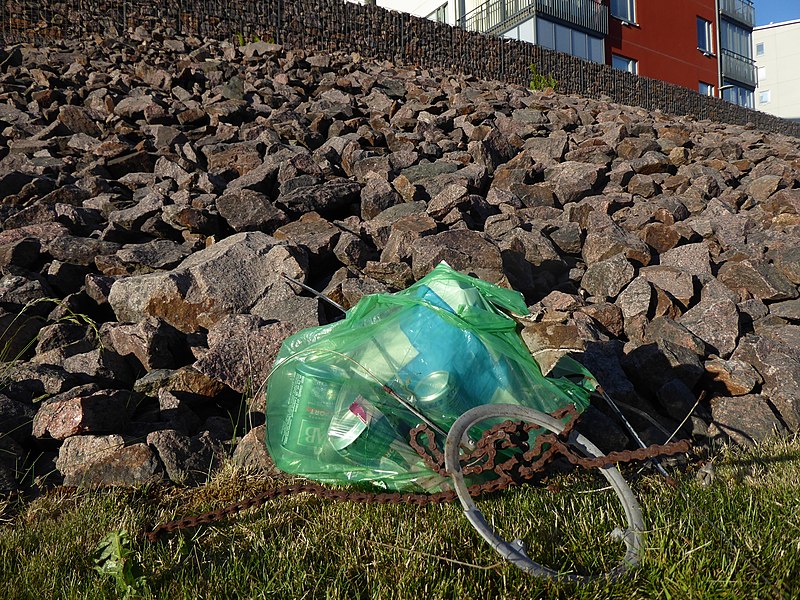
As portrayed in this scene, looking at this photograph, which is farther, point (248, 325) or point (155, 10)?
point (155, 10)

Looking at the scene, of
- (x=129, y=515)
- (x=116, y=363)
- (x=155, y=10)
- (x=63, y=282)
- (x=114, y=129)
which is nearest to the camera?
(x=129, y=515)

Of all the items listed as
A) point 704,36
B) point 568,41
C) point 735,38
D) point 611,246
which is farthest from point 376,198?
point 735,38

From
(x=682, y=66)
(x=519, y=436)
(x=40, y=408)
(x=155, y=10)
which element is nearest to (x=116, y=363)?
(x=40, y=408)

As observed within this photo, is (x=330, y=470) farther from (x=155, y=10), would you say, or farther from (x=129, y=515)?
(x=155, y=10)

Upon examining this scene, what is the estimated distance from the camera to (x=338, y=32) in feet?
45.3

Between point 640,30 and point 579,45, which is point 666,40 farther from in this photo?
point 579,45

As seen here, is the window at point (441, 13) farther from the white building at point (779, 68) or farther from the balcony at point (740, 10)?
the white building at point (779, 68)

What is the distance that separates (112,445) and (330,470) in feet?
3.29

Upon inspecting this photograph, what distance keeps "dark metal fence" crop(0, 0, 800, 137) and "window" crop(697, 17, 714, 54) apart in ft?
→ 39.2

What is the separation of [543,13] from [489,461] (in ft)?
77.0

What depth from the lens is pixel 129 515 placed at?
2479mm

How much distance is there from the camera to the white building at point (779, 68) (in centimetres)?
4531

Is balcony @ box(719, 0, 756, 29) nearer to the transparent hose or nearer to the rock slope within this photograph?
the rock slope

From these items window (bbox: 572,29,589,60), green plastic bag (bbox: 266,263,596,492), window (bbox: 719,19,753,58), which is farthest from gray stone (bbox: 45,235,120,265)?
window (bbox: 719,19,753,58)
